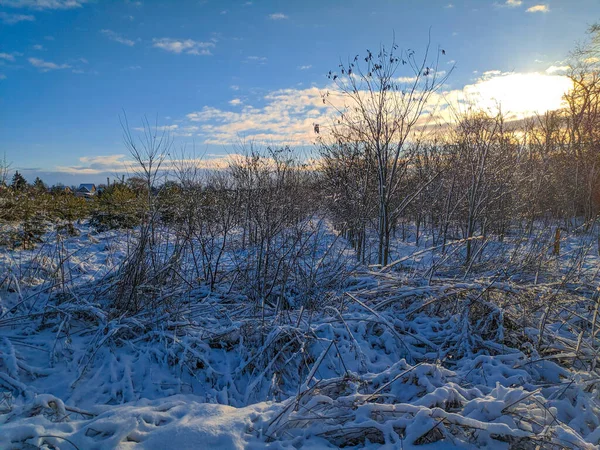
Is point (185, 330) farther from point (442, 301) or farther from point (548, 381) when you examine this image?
point (548, 381)

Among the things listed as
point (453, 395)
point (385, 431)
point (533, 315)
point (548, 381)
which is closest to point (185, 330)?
point (385, 431)

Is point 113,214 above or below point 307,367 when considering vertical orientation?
above

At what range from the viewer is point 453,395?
6.91 feet

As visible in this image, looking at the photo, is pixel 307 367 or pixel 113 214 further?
pixel 113 214

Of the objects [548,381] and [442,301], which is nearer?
[548,381]

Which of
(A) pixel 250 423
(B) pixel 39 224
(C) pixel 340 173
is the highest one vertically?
(C) pixel 340 173

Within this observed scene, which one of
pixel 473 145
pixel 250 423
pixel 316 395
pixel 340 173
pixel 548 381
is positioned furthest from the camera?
pixel 340 173

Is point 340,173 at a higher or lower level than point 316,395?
higher

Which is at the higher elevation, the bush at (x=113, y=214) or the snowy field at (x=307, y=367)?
the bush at (x=113, y=214)

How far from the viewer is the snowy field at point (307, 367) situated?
6.22ft

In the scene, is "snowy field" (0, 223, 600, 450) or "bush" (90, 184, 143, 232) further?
"bush" (90, 184, 143, 232)

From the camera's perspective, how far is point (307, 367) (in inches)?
117

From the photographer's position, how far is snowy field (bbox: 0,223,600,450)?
6.22 feet

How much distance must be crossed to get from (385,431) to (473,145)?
7.00 metres
